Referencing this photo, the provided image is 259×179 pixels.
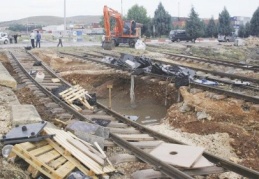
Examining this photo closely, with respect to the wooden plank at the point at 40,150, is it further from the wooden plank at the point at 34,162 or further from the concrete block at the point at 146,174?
the concrete block at the point at 146,174

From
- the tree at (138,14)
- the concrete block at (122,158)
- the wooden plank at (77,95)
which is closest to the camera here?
the concrete block at (122,158)

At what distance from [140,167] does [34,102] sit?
6.03 meters

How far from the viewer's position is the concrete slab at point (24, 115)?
832 centimetres

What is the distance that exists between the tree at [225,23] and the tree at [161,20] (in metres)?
9.70

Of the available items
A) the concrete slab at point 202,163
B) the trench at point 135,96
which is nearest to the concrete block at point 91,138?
the concrete slab at point 202,163

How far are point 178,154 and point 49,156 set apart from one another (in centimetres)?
243

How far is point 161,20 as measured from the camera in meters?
64.4

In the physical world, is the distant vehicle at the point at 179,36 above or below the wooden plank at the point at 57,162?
above

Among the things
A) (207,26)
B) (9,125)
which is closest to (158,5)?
(207,26)

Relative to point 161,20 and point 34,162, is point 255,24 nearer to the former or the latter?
point 161,20

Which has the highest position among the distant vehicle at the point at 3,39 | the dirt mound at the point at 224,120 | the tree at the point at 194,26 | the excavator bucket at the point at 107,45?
the tree at the point at 194,26

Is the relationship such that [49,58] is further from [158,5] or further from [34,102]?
[158,5]

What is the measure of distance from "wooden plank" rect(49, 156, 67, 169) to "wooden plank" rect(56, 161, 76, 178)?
3.5 inches

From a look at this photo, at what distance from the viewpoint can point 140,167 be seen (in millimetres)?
6824
